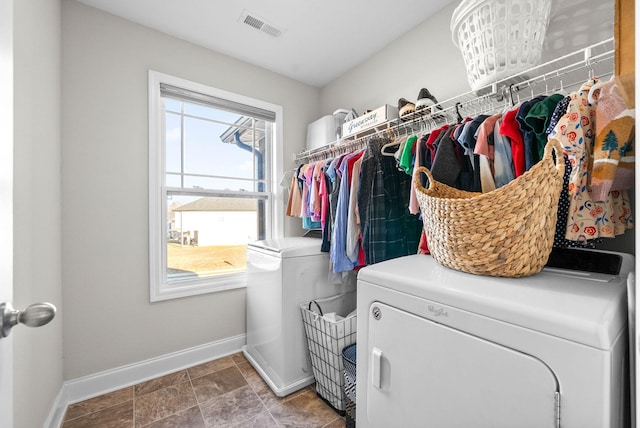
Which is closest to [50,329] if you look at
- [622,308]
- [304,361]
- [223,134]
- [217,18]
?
[304,361]

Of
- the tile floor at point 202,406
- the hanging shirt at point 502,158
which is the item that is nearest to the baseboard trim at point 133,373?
the tile floor at point 202,406

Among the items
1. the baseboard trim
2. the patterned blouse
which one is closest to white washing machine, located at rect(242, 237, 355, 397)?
the baseboard trim

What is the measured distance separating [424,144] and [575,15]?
93 centimetres

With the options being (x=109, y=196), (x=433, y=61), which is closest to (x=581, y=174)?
(x=433, y=61)

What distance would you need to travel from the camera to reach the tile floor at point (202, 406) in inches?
60.6

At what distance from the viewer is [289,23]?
1939 mm

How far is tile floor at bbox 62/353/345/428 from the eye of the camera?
1540mm

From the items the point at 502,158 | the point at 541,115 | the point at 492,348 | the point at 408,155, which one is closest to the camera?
the point at 492,348

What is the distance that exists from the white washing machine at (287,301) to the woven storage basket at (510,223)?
3.68ft

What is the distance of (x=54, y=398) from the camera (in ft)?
5.02

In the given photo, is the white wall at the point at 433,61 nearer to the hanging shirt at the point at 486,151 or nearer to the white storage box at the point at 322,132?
the white storage box at the point at 322,132

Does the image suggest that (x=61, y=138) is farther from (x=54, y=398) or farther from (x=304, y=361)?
(x=304, y=361)

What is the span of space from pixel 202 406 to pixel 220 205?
145cm

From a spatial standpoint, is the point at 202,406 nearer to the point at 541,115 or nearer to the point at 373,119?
the point at 373,119
